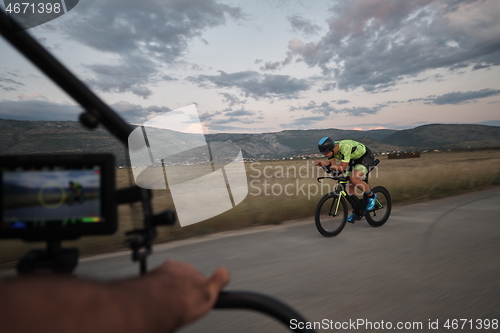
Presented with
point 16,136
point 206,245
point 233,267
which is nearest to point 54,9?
point 16,136

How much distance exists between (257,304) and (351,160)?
6.26 meters

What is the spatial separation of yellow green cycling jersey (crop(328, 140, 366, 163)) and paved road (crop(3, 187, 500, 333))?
1.44 meters

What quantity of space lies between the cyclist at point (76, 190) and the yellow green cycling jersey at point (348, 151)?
230 inches

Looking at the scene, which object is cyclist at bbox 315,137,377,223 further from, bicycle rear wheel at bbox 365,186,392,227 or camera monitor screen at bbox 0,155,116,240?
camera monitor screen at bbox 0,155,116,240

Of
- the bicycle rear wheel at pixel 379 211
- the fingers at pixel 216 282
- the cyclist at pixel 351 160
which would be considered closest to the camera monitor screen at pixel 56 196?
the fingers at pixel 216 282

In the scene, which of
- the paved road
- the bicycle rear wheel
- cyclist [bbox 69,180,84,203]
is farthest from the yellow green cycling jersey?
cyclist [bbox 69,180,84,203]

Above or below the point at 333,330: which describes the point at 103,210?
above

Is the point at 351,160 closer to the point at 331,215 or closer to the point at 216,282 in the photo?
the point at 331,215

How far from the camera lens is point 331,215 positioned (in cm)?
618

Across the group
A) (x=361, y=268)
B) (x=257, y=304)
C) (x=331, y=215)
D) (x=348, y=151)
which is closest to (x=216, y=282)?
(x=257, y=304)

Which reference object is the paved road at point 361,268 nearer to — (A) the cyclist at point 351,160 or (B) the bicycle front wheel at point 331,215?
(B) the bicycle front wheel at point 331,215

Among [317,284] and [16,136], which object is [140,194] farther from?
[317,284]

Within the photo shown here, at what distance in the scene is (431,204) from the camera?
9391mm

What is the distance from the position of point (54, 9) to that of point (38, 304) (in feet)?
3.00
